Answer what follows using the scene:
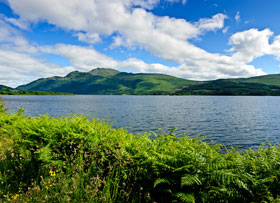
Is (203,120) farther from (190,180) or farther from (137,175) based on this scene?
(190,180)

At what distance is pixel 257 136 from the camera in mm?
35281

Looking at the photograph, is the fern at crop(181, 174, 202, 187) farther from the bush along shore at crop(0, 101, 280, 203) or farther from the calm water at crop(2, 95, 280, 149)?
the calm water at crop(2, 95, 280, 149)

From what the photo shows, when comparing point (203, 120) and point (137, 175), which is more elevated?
point (137, 175)

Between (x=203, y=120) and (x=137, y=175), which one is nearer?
(x=137, y=175)

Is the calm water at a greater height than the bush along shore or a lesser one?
lesser

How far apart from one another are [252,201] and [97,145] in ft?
14.1

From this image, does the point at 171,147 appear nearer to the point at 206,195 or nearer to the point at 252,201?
the point at 206,195

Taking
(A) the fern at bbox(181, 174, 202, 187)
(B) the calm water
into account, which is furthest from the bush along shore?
(B) the calm water

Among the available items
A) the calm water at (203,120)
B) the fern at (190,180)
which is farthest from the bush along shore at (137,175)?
the calm water at (203,120)

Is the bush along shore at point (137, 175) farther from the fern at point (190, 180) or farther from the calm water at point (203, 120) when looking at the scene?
the calm water at point (203, 120)

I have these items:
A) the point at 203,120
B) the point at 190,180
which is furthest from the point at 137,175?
the point at 203,120

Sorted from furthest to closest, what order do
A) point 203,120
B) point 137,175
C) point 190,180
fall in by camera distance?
point 203,120
point 137,175
point 190,180

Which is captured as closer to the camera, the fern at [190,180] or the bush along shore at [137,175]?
the fern at [190,180]

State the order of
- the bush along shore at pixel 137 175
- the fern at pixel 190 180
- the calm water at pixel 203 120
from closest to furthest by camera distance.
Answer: the fern at pixel 190 180
the bush along shore at pixel 137 175
the calm water at pixel 203 120
